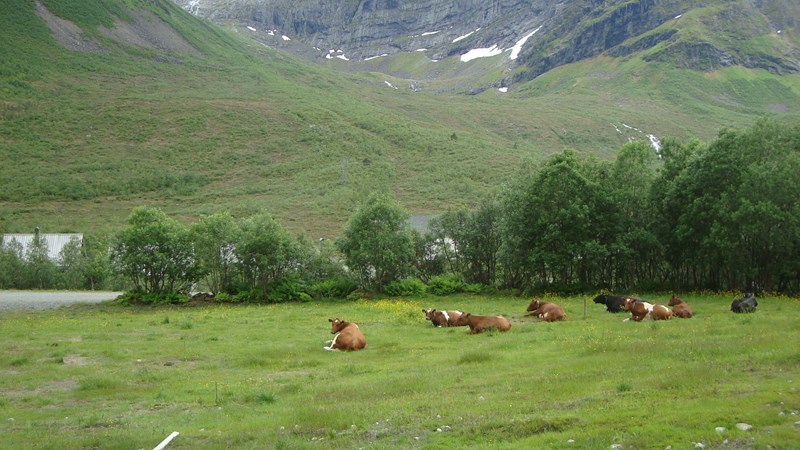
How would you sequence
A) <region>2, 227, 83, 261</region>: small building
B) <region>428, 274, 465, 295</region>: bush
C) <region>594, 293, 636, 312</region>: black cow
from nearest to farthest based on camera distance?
<region>594, 293, 636, 312</region>: black cow → <region>428, 274, 465, 295</region>: bush → <region>2, 227, 83, 261</region>: small building

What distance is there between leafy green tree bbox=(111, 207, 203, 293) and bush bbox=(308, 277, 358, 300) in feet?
28.4

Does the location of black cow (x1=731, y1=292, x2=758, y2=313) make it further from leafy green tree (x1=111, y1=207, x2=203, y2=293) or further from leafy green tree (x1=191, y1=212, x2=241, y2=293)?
leafy green tree (x1=111, y1=207, x2=203, y2=293)

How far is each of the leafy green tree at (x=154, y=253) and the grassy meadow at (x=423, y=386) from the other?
18.2 m

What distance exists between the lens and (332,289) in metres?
46.4

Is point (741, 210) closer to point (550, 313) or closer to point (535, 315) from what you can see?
point (535, 315)

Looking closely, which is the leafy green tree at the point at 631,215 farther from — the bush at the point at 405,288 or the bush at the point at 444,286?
the bush at the point at 405,288

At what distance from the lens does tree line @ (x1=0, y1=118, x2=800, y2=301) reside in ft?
112

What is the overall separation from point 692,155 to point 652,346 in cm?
2424

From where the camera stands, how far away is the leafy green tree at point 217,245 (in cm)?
4719

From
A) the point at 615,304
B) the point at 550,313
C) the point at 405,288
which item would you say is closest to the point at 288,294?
the point at 405,288

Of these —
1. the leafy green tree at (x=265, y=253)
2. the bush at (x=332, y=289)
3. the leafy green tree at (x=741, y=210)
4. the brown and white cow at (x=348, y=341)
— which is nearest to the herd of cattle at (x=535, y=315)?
the brown and white cow at (x=348, y=341)

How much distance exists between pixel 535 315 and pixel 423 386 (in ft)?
49.5

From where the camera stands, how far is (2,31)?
189 m

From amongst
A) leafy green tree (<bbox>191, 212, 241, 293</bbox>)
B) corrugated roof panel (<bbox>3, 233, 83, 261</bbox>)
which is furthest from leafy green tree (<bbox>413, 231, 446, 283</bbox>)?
corrugated roof panel (<bbox>3, 233, 83, 261</bbox>)
